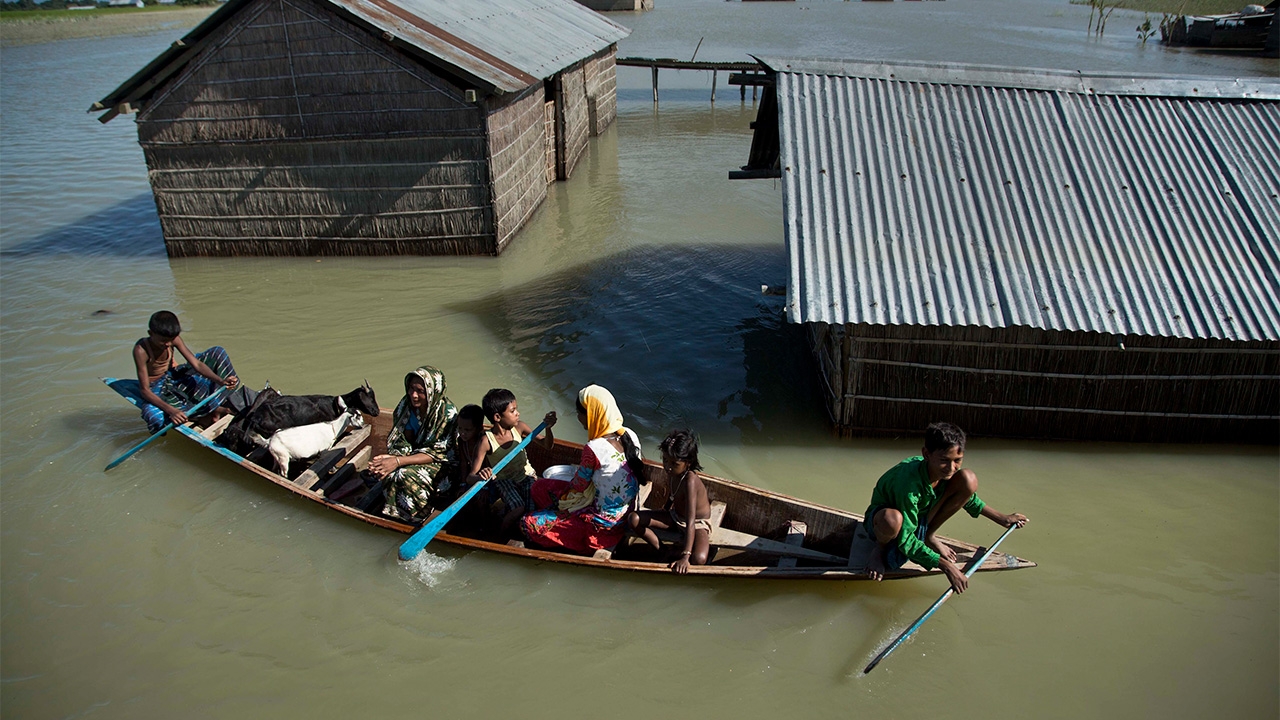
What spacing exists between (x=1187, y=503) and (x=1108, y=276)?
181 cm

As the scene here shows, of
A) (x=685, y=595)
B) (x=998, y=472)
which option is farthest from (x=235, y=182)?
(x=998, y=472)

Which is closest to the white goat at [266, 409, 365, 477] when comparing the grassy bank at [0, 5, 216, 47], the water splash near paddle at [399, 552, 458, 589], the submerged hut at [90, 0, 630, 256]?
the water splash near paddle at [399, 552, 458, 589]

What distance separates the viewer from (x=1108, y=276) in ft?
20.7

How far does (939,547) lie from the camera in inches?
188

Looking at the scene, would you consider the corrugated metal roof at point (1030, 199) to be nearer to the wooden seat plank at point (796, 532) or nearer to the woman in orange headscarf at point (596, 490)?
the wooden seat plank at point (796, 532)

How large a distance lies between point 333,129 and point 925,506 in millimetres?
9250

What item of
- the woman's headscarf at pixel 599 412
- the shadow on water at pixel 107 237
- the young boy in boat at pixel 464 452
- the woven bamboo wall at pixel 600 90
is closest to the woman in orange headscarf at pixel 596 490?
the woman's headscarf at pixel 599 412

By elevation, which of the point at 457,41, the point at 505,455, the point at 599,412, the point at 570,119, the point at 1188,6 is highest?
the point at 1188,6

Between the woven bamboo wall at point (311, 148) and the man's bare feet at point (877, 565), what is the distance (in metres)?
7.82

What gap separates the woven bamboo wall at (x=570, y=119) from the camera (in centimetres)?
1503

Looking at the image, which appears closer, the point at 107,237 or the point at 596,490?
the point at 596,490

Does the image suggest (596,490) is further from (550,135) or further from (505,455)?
(550,135)

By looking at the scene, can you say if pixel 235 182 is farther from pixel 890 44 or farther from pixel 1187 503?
pixel 890 44

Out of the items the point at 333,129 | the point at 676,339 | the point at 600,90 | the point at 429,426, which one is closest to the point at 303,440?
the point at 429,426
